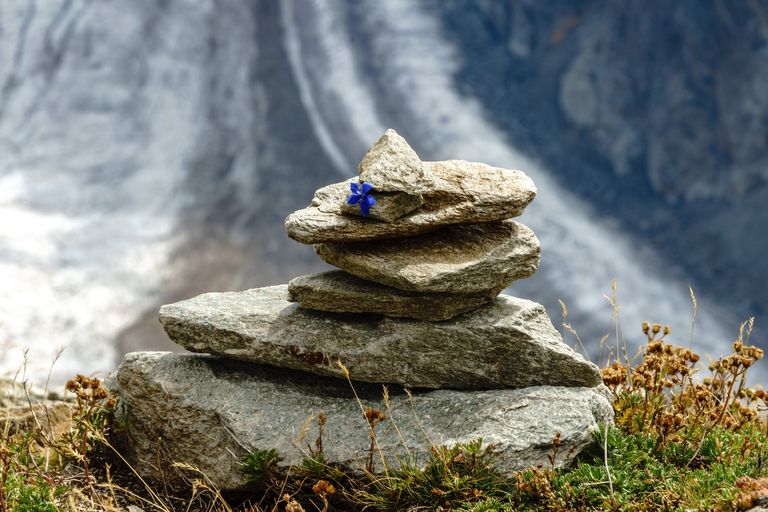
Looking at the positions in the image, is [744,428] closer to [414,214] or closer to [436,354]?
[436,354]

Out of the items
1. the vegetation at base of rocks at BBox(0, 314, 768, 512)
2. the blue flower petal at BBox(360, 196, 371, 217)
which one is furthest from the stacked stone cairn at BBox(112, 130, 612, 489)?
the vegetation at base of rocks at BBox(0, 314, 768, 512)

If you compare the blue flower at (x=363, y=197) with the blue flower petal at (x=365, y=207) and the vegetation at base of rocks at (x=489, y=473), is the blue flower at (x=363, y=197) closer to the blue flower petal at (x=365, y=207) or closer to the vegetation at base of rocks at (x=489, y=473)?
the blue flower petal at (x=365, y=207)

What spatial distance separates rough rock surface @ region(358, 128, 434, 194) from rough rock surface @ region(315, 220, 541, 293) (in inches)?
21.1

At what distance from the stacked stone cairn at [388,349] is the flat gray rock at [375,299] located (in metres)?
0.01

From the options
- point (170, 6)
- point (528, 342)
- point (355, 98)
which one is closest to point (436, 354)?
point (528, 342)

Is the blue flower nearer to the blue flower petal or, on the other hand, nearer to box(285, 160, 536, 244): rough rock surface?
the blue flower petal

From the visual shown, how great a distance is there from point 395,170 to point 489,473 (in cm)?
232

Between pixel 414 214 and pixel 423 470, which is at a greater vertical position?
pixel 414 214

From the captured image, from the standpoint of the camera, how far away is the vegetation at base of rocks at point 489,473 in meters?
5.79

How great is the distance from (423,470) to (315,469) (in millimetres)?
844

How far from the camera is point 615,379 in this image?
7.17m

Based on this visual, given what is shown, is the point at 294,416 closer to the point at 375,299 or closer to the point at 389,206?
the point at 375,299

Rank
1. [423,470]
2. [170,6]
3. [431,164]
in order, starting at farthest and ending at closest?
[170,6]
[431,164]
[423,470]

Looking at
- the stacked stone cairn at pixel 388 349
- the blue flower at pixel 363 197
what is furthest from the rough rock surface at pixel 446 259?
the blue flower at pixel 363 197
